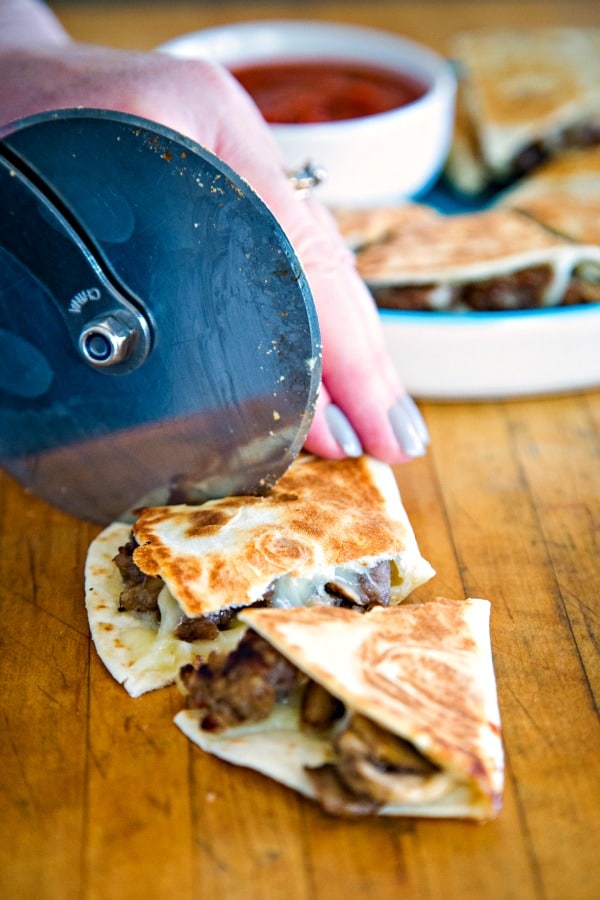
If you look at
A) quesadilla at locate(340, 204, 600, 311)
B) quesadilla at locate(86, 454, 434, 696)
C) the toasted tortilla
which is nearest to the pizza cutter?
quesadilla at locate(86, 454, 434, 696)

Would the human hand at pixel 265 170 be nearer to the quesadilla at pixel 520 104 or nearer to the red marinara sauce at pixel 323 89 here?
the red marinara sauce at pixel 323 89

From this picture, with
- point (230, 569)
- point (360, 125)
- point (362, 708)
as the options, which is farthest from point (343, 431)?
point (360, 125)

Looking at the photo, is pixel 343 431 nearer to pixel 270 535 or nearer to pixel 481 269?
pixel 270 535

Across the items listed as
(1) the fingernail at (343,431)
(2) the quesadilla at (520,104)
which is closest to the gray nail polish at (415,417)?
(1) the fingernail at (343,431)

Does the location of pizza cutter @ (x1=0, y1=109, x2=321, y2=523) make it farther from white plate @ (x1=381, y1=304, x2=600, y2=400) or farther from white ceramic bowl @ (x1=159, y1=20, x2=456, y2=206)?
white ceramic bowl @ (x1=159, y1=20, x2=456, y2=206)

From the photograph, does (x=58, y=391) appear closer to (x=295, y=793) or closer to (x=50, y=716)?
(x=50, y=716)

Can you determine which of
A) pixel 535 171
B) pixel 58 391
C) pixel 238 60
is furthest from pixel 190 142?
pixel 535 171
